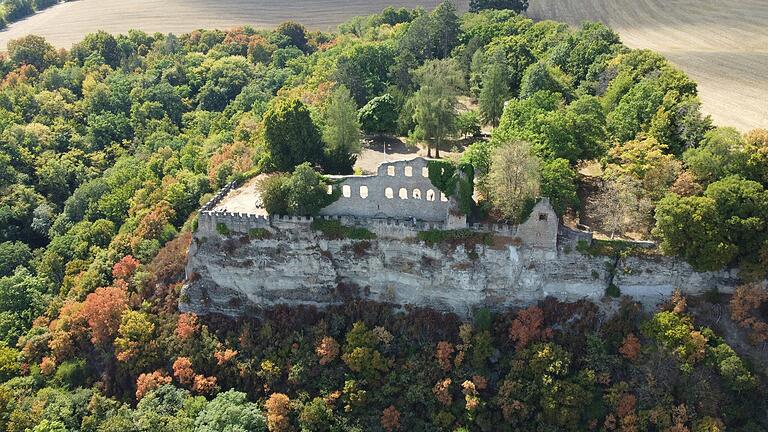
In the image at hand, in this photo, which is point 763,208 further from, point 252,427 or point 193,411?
point 193,411

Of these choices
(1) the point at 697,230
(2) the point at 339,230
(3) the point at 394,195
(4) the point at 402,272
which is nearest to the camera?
(1) the point at 697,230

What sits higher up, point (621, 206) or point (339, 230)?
point (621, 206)

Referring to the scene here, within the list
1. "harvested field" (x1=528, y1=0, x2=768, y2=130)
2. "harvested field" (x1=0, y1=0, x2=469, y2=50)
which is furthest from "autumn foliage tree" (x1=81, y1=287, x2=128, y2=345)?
"harvested field" (x1=0, y1=0, x2=469, y2=50)

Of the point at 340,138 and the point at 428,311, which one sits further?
the point at 340,138

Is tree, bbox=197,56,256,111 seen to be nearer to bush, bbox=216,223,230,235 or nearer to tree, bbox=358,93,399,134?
tree, bbox=358,93,399,134

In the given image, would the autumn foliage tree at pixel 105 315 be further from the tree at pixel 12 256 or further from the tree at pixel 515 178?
the tree at pixel 515 178

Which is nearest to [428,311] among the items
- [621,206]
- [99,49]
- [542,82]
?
[621,206]

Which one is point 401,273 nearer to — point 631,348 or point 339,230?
point 339,230

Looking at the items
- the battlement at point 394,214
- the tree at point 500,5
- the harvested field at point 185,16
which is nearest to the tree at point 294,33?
the harvested field at point 185,16
